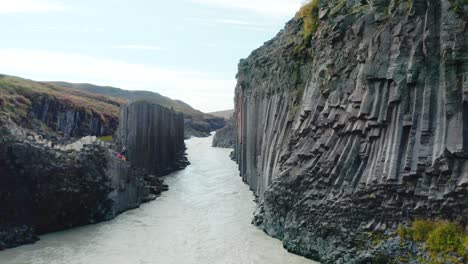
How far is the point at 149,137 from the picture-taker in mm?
48562

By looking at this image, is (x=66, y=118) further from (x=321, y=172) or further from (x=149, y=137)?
(x=321, y=172)

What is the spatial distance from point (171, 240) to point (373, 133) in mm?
11985

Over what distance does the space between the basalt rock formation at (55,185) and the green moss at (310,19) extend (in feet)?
44.7

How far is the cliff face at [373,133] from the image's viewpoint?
55.4 ft

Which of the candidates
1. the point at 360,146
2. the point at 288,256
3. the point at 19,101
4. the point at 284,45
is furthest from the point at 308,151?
the point at 19,101

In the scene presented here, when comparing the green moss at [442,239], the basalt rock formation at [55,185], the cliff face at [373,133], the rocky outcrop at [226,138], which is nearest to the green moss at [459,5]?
the cliff face at [373,133]

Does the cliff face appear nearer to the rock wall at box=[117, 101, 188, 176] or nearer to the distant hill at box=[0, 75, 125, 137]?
the rock wall at box=[117, 101, 188, 176]

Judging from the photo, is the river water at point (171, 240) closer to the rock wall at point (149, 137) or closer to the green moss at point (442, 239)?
the green moss at point (442, 239)

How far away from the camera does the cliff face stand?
55.4ft

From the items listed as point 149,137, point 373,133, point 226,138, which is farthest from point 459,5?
point 226,138

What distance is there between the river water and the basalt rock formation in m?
0.78

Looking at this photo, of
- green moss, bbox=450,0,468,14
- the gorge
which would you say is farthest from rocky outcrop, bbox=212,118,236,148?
green moss, bbox=450,0,468,14

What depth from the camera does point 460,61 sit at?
16.9m

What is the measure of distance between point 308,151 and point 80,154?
13.6 m
